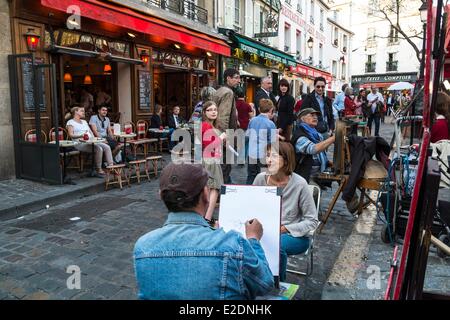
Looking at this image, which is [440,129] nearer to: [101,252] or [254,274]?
[254,274]

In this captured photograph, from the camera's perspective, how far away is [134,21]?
8.98 m

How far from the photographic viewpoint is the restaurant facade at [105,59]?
724 centimetres

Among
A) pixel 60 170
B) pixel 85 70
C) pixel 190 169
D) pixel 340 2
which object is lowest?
pixel 60 170

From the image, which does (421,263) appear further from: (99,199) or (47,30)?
(47,30)

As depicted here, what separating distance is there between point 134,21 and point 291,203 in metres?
7.26

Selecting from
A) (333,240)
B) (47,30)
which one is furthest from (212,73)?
(333,240)

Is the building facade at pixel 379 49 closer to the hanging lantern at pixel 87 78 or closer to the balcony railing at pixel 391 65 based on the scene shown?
the balcony railing at pixel 391 65

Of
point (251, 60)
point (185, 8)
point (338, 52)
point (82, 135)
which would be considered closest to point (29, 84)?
point (82, 135)

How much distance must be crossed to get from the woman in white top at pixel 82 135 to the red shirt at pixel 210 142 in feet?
11.6

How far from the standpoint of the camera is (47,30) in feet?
26.0

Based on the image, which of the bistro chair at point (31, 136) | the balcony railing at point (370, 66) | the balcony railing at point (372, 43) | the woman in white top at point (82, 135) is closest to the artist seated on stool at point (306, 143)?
the woman in white top at point (82, 135)

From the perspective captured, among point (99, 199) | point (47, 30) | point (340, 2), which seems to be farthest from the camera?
point (340, 2)

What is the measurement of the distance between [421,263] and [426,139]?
1.94ft

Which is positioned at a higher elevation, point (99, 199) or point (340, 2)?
point (340, 2)
